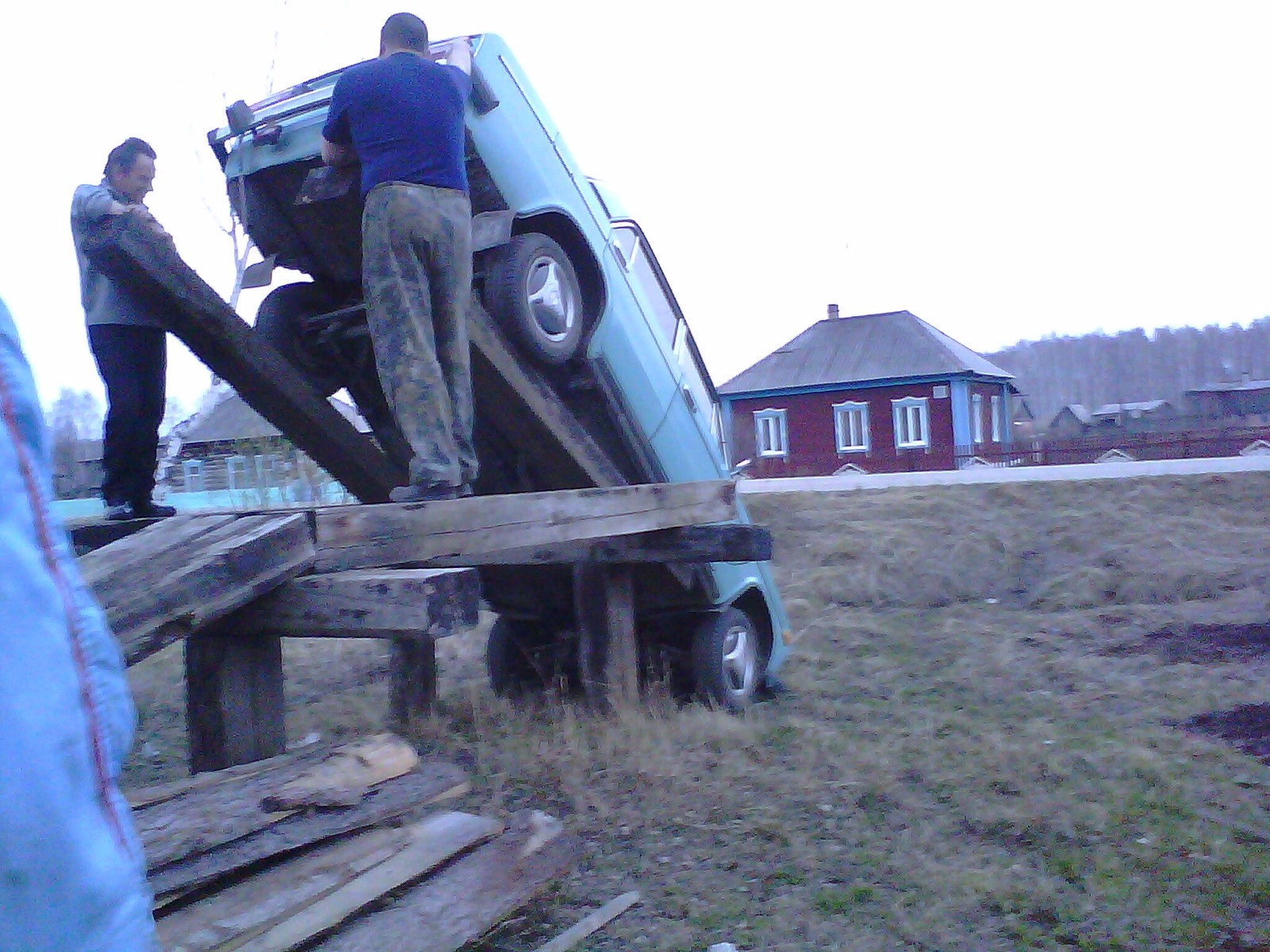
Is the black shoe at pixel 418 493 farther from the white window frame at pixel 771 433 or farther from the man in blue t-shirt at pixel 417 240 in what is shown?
the white window frame at pixel 771 433

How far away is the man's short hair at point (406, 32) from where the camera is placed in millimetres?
4004

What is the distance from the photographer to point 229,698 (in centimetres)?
378

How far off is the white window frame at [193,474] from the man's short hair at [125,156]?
74.3 feet

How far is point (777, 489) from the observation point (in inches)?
719

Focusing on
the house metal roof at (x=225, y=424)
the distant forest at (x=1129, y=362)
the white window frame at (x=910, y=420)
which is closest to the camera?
the house metal roof at (x=225, y=424)

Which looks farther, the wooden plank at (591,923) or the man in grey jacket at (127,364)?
the man in grey jacket at (127,364)

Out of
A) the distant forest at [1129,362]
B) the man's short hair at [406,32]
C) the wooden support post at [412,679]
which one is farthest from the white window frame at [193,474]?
the distant forest at [1129,362]

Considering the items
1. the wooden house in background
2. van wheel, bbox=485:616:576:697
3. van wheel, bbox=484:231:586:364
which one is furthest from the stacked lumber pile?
the wooden house in background

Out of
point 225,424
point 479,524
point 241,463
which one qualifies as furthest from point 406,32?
point 225,424

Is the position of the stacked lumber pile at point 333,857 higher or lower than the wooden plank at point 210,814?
lower

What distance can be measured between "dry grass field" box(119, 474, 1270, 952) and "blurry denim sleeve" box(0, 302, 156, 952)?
2.82 metres

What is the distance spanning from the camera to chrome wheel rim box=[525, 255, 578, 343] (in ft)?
16.2

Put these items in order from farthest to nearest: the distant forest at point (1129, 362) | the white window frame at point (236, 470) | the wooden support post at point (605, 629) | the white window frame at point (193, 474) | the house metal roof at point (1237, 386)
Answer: the distant forest at point (1129, 362) < the house metal roof at point (1237, 386) < the white window frame at point (193, 474) < the white window frame at point (236, 470) < the wooden support post at point (605, 629)

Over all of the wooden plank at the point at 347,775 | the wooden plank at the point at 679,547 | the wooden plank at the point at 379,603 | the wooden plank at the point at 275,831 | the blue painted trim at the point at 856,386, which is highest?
the blue painted trim at the point at 856,386
